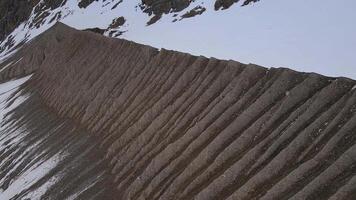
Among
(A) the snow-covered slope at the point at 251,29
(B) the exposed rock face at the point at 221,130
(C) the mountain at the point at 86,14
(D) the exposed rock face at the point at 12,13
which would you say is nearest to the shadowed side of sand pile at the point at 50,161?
(B) the exposed rock face at the point at 221,130

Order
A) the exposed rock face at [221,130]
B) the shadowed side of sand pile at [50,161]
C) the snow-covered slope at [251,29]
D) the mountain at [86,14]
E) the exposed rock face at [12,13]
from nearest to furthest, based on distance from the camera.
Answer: the exposed rock face at [221,130], the shadowed side of sand pile at [50,161], the snow-covered slope at [251,29], the mountain at [86,14], the exposed rock face at [12,13]

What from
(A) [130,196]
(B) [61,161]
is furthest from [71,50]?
(A) [130,196]

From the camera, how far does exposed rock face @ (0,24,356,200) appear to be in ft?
29.3

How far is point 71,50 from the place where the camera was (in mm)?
29875

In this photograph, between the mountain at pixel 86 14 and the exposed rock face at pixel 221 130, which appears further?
the mountain at pixel 86 14

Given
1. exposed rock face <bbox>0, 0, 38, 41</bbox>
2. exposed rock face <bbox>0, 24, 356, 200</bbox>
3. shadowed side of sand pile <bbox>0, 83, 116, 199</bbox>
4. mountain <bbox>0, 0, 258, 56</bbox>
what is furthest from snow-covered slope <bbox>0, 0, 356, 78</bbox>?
exposed rock face <bbox>0, 0, 38, 41</bbox>

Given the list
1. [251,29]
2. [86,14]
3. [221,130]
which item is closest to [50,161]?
[221,130]

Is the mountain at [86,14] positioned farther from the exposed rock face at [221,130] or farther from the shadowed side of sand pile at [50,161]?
the exposed rock face at [221,130]

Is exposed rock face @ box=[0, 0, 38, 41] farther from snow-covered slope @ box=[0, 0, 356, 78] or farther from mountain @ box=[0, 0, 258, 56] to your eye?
snow-covered slope @ box=[0, 0, 356, 78]

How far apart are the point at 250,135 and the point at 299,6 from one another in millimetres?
19041

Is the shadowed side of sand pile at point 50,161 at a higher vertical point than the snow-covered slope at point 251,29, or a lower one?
higher

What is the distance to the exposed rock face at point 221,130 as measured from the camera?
8.95 metres

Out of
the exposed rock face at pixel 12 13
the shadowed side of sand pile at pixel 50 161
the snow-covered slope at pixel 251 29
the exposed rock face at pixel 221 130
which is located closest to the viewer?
the exposed rock face at pixel 221 130

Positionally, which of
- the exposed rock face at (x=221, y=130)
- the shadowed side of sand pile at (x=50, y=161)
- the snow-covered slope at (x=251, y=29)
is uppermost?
the exposed rock face at (x=221, y=130)
